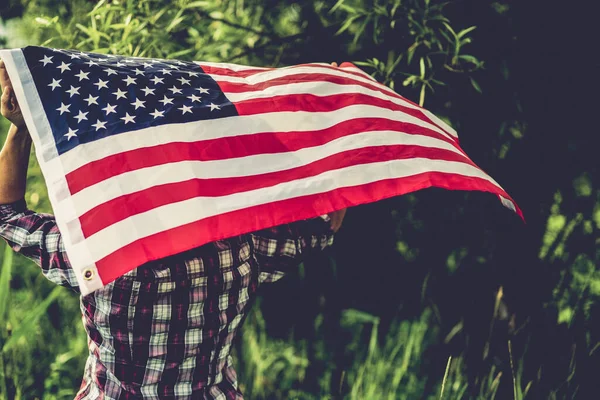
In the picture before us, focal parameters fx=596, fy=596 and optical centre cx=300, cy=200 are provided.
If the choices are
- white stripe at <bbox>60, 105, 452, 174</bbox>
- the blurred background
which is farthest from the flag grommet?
the blurred background

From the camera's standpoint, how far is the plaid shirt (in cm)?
146

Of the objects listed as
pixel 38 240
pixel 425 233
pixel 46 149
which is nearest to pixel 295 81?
pixel 46 149

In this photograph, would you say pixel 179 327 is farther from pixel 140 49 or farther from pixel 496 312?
pixel 496 312

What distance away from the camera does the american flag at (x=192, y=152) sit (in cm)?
124

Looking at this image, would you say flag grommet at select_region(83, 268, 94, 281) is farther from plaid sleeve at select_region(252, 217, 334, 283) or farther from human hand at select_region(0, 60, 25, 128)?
plaid sleeve at select_region(252, 217, 334, 283)

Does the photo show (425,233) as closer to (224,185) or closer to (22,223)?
(224,185)

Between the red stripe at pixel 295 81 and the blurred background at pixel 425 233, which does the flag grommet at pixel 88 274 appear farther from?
the blurred background at pixel 425 233

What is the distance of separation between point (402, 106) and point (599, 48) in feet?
4.19

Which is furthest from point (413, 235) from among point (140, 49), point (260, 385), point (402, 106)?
point (140, 49)

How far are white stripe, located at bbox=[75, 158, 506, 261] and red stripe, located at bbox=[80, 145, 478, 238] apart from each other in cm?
1

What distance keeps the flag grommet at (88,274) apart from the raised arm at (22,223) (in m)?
0.27

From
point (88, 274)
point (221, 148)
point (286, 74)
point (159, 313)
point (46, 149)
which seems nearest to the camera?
point (88, 274)

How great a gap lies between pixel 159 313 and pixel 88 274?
14.5 inches

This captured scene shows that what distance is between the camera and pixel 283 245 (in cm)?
181
